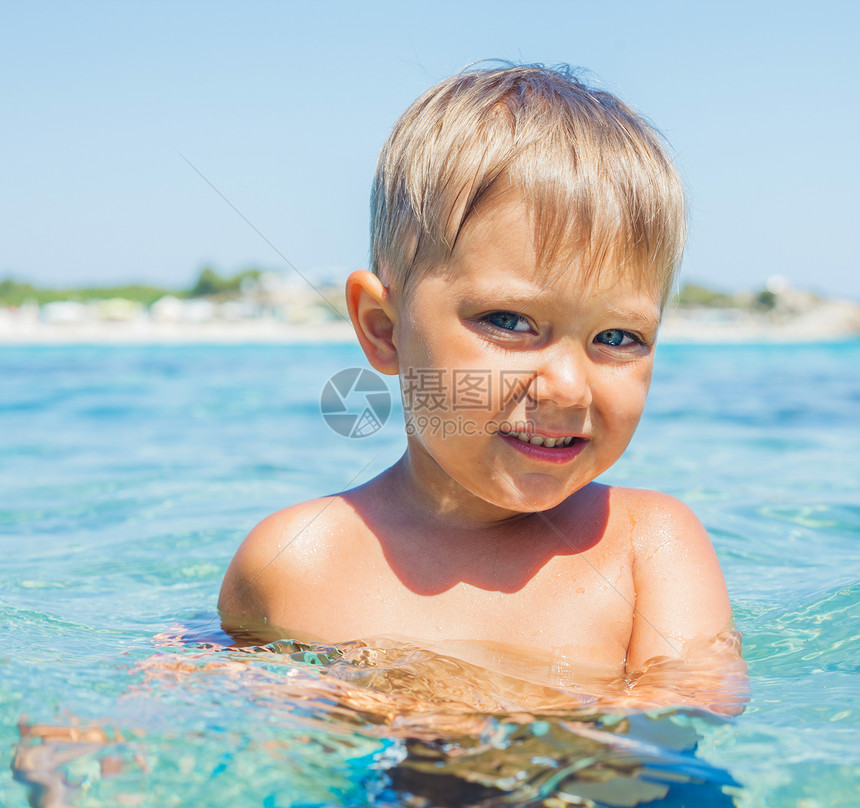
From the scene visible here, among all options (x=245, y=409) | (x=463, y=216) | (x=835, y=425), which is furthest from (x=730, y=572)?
(x=245, y=409)

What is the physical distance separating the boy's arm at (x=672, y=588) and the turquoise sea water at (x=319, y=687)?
0.64 ft

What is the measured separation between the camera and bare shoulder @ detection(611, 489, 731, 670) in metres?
1.88

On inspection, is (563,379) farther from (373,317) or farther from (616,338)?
(373,317)

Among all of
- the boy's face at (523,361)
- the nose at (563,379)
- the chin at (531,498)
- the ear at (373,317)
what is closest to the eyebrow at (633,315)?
the boy's face at (523,361)

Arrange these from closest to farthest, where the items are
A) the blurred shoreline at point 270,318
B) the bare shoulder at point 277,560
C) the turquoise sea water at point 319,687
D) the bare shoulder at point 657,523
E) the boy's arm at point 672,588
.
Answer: the turquoise sea water at point 319,687, the boy's arm at point 672,588, the bare shoulder at point 657,523, the bare shoulder at point 277,560, the blurred shoreline at point 270,318

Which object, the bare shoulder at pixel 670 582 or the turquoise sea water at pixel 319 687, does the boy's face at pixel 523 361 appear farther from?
the turquoise sea water at pixel 319 687

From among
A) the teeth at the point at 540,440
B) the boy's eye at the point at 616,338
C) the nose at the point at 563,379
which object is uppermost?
the boy's eye at the point at 616,338

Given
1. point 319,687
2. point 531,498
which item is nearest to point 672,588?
point 531,498

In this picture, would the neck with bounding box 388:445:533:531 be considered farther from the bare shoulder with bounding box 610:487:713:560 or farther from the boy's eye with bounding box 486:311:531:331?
the boy's eye with bounding box 486:311:531:331

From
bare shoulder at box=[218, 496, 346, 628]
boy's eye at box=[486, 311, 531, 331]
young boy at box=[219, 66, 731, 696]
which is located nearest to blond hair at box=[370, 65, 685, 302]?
young boy at box=[219, 66, 731, 696]

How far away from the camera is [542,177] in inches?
70.9

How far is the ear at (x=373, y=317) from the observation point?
2.08m

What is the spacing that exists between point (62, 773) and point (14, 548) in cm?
240

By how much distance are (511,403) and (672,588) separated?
1.86ft
